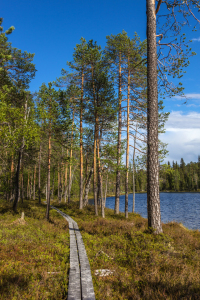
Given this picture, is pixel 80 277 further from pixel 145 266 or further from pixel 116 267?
pixel 145 266

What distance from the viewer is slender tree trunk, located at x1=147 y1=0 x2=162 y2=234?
7559 millimetres

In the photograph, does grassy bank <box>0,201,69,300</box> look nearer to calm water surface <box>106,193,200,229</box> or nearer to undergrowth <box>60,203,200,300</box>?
undergrowth <box>60,203,200,300</box>

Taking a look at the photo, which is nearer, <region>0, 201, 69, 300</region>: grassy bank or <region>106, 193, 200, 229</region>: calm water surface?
<region>0, 201, 69, 300</region>: grassy bank

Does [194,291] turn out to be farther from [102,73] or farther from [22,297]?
[102,73]

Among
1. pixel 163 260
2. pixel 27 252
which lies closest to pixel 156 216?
pixel 163 260

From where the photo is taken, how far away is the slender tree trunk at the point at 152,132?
7559 millimetres

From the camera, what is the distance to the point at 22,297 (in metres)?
4.07

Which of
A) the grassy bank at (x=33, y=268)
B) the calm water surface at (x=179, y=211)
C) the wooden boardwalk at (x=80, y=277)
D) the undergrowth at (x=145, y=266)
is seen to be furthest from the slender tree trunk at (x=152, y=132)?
the calm water surface at (x=179, y=211)

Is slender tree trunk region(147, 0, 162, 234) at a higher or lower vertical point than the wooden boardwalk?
higher

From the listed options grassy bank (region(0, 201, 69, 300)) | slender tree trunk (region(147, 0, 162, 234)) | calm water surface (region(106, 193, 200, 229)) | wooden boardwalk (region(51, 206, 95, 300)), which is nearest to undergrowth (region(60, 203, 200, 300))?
wooden boardwalk (region(51, 206, 95, 300))

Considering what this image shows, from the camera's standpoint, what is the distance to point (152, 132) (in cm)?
802

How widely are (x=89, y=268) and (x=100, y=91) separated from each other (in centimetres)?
1522

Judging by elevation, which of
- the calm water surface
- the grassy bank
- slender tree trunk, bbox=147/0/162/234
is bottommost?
the calm water surface

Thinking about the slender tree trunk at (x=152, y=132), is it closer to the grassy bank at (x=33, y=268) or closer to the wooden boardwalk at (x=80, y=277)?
the wooden boardwalk at (x=80, y=277)
